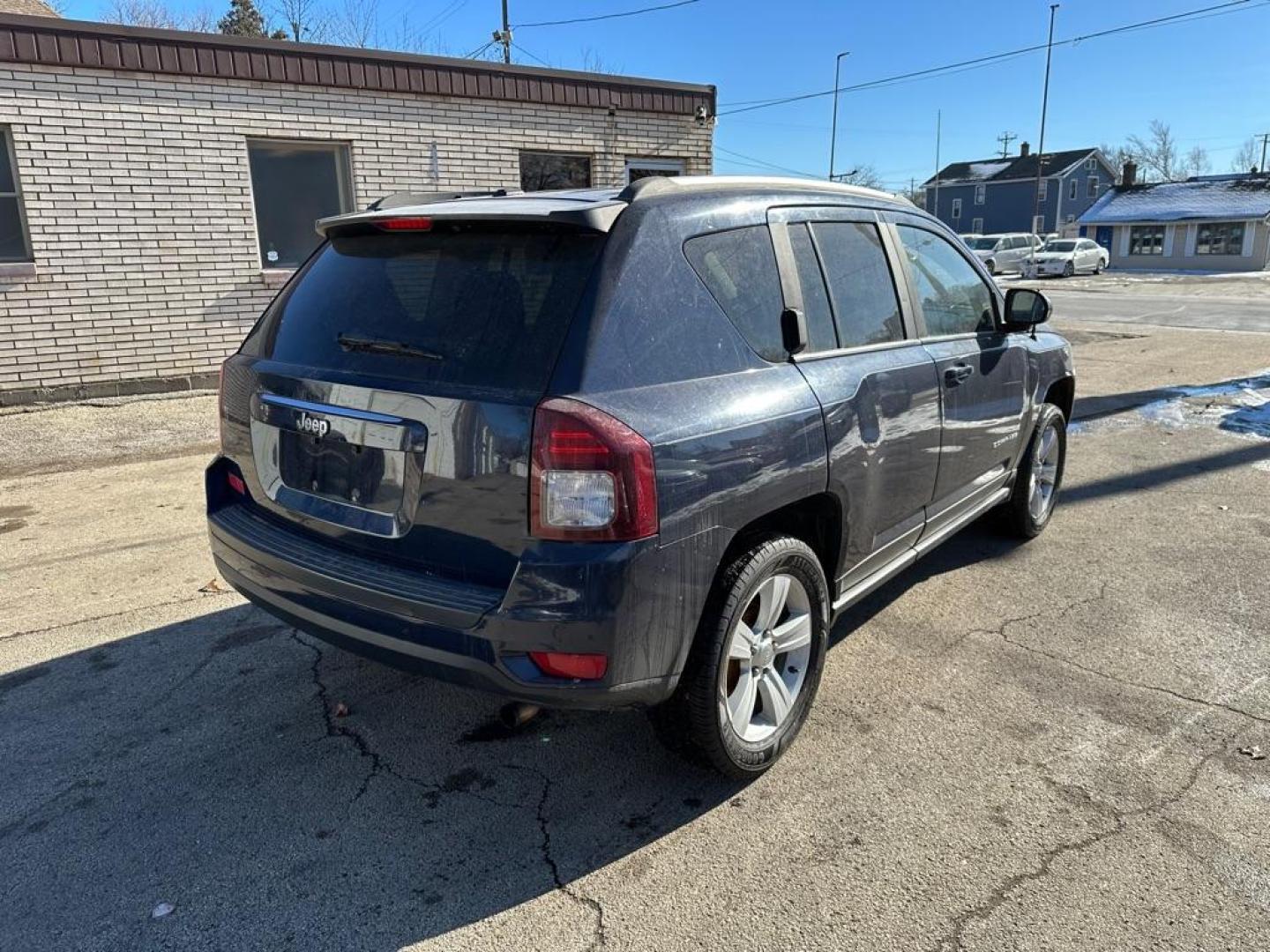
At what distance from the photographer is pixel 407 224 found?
111 inches

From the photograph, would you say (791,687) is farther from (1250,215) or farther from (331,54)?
(1250,215)

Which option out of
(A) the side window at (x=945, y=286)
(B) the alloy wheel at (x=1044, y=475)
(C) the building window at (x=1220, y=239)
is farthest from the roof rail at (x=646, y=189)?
(C) the building window at (x=1220, y=239)

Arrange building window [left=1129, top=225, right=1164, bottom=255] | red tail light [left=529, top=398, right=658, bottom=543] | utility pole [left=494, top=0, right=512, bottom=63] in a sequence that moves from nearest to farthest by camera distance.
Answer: red tail light [left=529, top=398, right=658, bottom=543] → utility pole [left=494, top=0, right=512, bottom=63] → building window [left=1129, top=225, right=1164, bottom=255]

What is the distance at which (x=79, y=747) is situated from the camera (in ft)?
10.3

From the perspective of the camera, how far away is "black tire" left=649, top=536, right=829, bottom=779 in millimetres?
2662

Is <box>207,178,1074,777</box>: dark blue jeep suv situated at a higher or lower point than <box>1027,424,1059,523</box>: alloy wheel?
higher

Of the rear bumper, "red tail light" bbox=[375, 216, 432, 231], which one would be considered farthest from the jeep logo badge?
"red tail light" bbox=[375, 216, 432, 231]

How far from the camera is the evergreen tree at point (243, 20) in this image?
41000 millimetres

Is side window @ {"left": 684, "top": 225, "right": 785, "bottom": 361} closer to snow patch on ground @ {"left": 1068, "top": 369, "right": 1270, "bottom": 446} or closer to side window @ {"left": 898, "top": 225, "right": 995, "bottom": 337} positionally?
side window @ {"left": 898, "top": 225, "right": 995, "bottom": 337}

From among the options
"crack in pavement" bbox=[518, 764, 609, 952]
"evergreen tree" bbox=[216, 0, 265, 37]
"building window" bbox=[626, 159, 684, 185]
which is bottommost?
"crack in pavement" bbox=[518, 764, 609, 952]

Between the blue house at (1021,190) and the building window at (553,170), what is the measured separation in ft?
191

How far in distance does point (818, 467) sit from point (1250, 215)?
182 feet

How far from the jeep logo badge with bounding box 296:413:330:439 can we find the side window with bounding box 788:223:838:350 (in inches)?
63.7

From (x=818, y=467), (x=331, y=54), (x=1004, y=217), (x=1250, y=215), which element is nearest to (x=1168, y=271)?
(x=1250, y=215)
